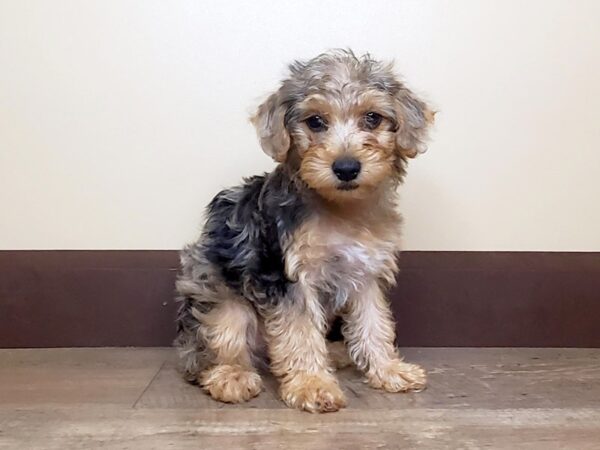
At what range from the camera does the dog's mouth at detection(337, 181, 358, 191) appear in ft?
6.50

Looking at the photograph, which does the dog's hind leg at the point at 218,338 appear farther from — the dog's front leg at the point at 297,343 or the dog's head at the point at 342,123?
the dog's head at the point at 342,123

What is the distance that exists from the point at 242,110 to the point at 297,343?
832 mm

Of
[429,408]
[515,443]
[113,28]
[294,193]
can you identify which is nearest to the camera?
[515,443]

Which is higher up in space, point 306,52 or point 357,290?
point 306,52

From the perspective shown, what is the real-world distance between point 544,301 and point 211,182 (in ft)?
3.73

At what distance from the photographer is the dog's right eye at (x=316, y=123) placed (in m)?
2.07

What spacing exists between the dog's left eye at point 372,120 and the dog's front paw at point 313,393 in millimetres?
661

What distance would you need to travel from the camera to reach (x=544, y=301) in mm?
2562

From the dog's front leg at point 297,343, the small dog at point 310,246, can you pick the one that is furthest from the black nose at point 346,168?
the dog's front leg at point 297,343

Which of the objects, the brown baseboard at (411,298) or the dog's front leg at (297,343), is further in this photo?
the brown baseboard at (411,298)

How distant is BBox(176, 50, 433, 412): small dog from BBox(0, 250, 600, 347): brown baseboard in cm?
35

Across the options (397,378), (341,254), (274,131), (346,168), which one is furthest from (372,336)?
(274,131)

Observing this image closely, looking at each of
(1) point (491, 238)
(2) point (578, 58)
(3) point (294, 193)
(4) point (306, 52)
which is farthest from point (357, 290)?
(2) point (578, 58)

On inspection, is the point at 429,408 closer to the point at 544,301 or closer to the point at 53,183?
the point at 544,301
